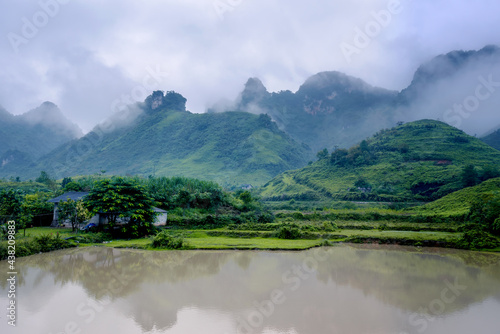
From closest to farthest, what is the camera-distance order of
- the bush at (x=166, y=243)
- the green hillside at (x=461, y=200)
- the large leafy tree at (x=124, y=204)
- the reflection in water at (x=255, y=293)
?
the reflection in water at (x=255, y=293) < the bush at (x=166, y=243) < the large leafy tree at (x=124, y=204) < the green hillside at (x=461, y=200)

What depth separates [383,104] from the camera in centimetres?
12306

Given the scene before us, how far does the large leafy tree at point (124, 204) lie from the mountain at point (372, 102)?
7003 cm

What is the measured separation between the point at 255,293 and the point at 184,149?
87049 millimetres

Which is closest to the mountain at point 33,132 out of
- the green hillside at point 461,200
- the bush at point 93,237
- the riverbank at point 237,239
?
the bush at point 93,237

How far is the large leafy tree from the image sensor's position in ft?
70.6

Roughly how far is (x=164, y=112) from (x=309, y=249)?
102724mm

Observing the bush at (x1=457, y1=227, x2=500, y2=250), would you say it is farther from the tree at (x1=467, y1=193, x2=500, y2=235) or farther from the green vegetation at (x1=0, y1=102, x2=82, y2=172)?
the green vegetation at (x1=0, y1=102, x2=82, y2=172)

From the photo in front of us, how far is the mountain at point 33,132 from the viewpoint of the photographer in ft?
336

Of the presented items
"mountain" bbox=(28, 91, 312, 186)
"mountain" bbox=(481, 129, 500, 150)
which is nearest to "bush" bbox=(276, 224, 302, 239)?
"mountain" bbox=(28, 91, 312, 186)

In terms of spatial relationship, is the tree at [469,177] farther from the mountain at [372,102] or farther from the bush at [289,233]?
the mountain at [372,102]

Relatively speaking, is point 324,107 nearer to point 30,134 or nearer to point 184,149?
point 184,149

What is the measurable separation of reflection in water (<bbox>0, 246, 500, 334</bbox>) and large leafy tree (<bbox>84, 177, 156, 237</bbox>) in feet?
14.9

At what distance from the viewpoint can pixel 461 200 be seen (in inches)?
1116

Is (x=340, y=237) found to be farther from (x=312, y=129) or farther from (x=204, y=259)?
(x=312, y=129)
